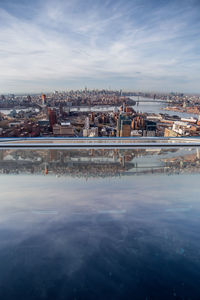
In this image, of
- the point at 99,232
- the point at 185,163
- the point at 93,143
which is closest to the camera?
the point at 99,232

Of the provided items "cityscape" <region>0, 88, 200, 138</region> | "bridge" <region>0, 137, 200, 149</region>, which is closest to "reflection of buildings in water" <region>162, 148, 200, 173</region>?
"bridge" <region>0, 137, 200, 149</region>

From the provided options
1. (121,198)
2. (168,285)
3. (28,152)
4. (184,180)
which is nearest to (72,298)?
(168,285)

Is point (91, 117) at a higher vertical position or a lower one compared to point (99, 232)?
higher

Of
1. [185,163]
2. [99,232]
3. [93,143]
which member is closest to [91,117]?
[93,143]

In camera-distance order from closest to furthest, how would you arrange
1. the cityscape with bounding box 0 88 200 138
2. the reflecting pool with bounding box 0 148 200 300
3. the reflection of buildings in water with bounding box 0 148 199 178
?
the reflecting pool with bounding box 0 148 200 300
the reflection of buildings in water with bounding box 0 148 199 178
the cityscape with bounding box 0 88 200 138

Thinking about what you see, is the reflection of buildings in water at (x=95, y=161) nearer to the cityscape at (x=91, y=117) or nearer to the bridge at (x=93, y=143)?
the bridge at (x=93, y=143)

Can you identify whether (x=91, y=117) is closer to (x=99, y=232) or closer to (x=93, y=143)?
(x=93, y=143)

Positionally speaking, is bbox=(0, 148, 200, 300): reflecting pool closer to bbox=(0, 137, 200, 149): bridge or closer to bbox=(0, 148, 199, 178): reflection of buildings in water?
bbox=(0, 148, 199, 178): reflection of buildings in water
